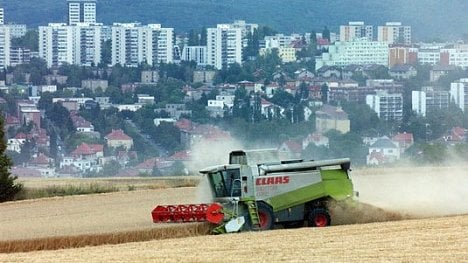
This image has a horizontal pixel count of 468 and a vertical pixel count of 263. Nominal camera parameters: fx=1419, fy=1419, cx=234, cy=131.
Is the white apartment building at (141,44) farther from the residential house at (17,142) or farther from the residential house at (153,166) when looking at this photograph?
the residential house at (153,166)

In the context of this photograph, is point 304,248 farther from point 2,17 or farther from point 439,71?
point 2,17

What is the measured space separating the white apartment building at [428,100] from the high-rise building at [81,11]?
63489 millimetres

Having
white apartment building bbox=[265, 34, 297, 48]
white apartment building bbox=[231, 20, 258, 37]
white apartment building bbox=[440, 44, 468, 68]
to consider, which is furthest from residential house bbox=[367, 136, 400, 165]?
white apartment building bbox=[231, 20, 258, 37]

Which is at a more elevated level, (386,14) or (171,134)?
(386,14)

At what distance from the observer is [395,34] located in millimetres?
119000

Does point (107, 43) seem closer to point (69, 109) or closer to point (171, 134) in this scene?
point (69, 109)

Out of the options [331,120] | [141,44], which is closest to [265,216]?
[331,120]

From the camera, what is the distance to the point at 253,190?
979 inches

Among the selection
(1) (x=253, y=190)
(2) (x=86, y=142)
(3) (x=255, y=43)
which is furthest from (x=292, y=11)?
(1) (x=253, y=190)

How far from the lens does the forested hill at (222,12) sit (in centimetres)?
14050

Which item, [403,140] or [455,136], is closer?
[455,136]

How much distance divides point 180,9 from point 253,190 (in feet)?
402

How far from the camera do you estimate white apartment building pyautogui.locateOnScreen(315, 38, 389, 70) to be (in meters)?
107

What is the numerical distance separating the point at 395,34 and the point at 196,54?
1680 centimetres
